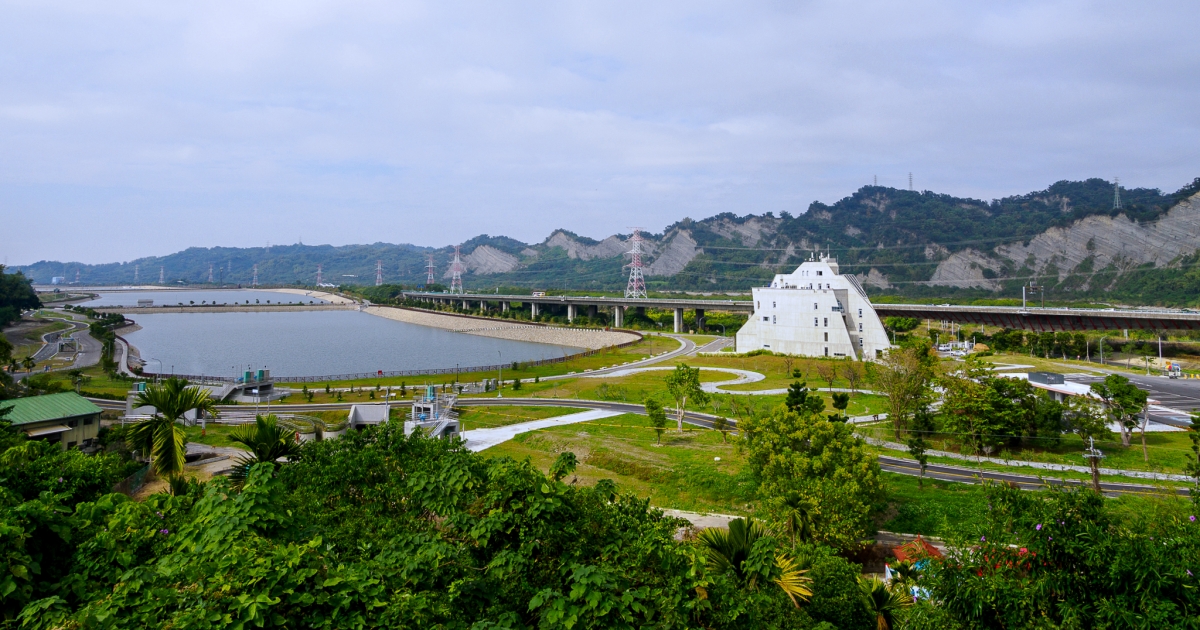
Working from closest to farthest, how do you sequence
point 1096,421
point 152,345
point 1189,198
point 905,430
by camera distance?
1. point 1096,421
2. point 905,430
3. point 152,345
4. point 1189,198

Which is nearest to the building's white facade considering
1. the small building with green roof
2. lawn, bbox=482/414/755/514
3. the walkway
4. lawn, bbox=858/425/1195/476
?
lawn, bbox=858/425/1195/476

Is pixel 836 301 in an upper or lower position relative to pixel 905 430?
upper

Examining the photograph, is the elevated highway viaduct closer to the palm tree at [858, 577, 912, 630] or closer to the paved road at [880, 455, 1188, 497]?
A: the paved road at [880, 455, 1188, 497]

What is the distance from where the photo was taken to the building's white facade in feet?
204

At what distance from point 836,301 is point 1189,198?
11771 cm

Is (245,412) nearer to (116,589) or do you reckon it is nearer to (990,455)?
(116,589)

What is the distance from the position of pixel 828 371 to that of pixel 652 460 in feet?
92.2

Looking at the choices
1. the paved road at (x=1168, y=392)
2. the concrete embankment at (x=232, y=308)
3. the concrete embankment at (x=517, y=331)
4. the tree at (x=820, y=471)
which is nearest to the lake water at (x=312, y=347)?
the concrete embankment at (x=517, y=331)

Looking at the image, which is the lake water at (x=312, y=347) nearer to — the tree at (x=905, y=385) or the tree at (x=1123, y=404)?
the tree at (x=905, y=385)

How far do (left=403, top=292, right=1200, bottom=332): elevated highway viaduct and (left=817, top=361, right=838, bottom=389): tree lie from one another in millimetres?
29771

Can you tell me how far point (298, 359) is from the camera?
74.4 meters

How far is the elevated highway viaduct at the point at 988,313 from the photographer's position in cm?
6203

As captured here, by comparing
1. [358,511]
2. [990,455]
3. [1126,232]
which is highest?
[1126,232]

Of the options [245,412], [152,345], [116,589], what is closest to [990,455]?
[116,589]
